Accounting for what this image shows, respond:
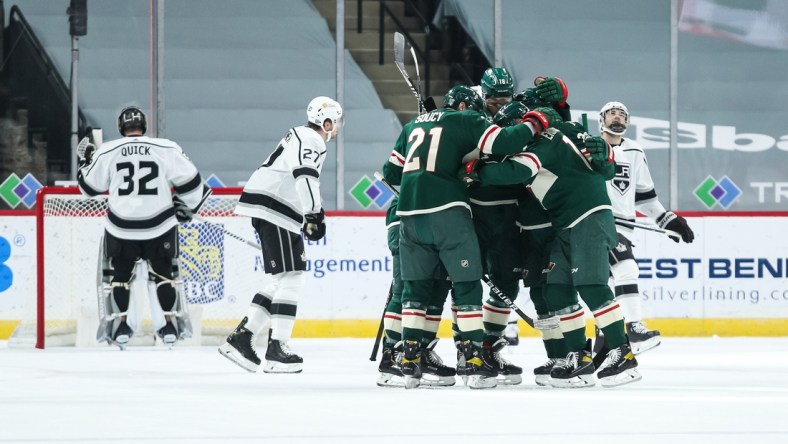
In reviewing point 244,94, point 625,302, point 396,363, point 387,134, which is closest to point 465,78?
point 387,134

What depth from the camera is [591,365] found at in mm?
6766

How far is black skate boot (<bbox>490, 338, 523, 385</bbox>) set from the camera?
6.91m

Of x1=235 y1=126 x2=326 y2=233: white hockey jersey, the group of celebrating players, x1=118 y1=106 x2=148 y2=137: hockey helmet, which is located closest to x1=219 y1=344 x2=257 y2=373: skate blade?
x1=235 y1=126 x2=326 y2=233: white hockey jersey

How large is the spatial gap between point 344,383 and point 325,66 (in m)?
5.59

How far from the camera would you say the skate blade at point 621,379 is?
668cm

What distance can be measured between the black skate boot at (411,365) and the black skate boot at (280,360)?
3.38 ft

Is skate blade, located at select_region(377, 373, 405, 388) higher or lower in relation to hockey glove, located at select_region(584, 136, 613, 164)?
lower

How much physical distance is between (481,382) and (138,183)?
2872 mm

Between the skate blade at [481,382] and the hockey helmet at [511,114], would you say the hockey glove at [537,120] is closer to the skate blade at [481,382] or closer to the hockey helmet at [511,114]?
the hockey helmet at [511,114]

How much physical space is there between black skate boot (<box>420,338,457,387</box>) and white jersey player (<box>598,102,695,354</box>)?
70.9 inches

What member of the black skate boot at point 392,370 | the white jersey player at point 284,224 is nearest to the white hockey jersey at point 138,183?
the white jersey player at point 284,224

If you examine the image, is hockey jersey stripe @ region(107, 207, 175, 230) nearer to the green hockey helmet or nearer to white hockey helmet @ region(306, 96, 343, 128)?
white hockey helmet @ region(306, 96, 343, 128)

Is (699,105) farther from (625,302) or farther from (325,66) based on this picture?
(625,302)

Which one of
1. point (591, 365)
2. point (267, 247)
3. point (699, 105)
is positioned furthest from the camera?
point (699, 105)
